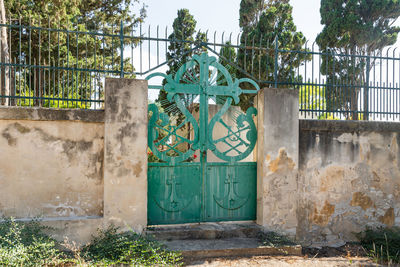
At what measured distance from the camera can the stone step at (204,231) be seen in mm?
4482

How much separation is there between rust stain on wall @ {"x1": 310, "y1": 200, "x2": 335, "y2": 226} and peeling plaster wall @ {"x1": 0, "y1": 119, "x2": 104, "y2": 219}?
136 inches

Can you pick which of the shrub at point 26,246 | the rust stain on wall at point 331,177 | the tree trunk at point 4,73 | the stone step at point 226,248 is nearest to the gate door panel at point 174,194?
the stone step at point 226,248

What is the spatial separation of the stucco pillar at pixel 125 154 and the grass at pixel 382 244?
3.52 m

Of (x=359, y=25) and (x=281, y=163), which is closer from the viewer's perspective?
(x=281, y=163)

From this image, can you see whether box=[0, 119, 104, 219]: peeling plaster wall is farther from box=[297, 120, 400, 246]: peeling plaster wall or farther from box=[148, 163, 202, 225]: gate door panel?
box=[297, 120, 400, 246]: peeling plaster wall

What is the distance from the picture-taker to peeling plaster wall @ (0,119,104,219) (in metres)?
4.15

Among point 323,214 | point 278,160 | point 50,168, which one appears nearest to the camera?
point 50,168

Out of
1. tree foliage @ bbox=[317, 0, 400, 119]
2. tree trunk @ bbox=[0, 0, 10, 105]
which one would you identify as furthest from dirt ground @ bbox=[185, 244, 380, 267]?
tree foliage @ bbox=[317, 0, 400, 119]

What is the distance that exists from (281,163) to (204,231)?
1.63 meters

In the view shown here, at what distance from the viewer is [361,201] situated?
5.23m

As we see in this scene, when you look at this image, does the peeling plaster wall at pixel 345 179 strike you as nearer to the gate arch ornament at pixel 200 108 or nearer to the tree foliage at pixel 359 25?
the gate arch ornament at pixel 200 108

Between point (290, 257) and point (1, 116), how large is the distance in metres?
4.50

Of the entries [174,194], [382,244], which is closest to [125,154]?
[174,194]

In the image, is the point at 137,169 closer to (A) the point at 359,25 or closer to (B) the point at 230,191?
(B) the point at 230,191
